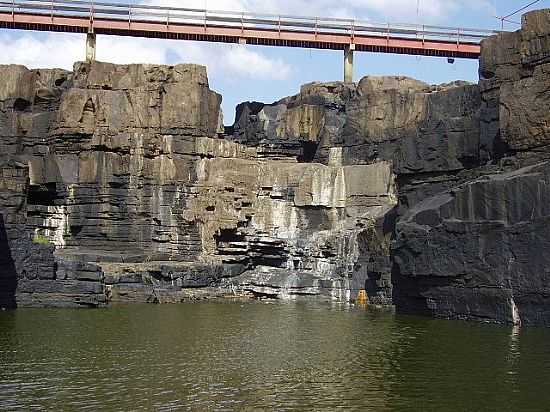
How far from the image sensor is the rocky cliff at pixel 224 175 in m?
45.5

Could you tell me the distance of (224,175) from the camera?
55.3 m

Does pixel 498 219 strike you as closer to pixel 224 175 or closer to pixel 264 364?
pixel 264 364

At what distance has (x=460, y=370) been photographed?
25.1m

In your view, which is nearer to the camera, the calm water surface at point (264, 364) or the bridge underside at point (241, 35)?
the calm water surface at point (264, 364)

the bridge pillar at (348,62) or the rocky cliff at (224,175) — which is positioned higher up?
the bridge pillar at (348,62)

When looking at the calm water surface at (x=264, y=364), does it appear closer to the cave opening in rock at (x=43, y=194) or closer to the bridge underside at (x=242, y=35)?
the cave opening in rock at (x=43, y=194)

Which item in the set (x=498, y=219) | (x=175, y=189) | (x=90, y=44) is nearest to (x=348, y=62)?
(x=90, y=44)

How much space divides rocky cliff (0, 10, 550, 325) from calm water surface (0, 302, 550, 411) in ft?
25.4

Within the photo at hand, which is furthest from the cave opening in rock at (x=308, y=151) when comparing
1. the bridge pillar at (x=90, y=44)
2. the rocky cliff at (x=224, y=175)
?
the bridge pillar at (x=90, y=44)

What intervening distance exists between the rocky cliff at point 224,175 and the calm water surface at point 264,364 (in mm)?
7735

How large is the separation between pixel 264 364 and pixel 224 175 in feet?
97.8

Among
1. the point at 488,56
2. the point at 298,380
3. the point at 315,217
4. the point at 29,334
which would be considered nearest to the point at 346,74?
the point at 315,217

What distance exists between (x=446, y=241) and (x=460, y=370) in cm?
1416

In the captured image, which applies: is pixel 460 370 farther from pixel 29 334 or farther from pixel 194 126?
pixel 194 126
